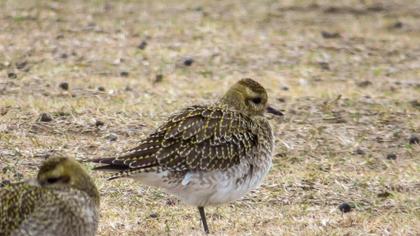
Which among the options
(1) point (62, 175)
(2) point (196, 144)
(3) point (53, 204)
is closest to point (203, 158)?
(2) point (196, 144)

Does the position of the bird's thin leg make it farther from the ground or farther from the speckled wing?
the speckled wing

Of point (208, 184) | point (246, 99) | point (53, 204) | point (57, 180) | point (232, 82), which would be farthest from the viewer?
point (232, 82)

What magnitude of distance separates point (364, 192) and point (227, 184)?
221 cm

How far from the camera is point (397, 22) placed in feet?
64.6

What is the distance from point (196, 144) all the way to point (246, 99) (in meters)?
0.91

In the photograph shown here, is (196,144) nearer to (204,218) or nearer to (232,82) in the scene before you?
(204,218)

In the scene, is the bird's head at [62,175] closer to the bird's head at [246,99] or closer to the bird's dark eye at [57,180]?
the bird's dark eye at [57,180]

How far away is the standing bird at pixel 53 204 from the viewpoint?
7793mm

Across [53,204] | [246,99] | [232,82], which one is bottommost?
[232,82]

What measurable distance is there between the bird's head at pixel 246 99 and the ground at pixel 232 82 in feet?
3.00

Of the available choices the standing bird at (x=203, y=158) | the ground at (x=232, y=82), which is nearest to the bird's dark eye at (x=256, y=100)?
the standing bird at (x=203, y=158)

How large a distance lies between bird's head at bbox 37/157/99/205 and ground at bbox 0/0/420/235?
122 centimetres

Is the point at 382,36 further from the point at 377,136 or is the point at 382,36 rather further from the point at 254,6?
the point at 377,136

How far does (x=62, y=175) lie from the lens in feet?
26.3
